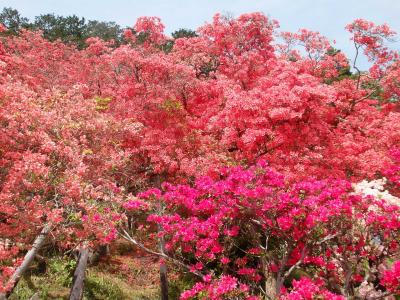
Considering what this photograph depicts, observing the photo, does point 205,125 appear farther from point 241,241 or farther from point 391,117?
point 391,117

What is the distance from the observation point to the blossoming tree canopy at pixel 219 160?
9492mm

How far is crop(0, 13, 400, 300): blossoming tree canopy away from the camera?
9492 mm

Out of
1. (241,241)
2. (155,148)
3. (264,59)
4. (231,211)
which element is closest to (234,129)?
(155,148)

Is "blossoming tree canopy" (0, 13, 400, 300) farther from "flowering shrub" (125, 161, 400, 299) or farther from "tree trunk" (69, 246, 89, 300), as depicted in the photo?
"tree trunk" (69, 246, 89, 300)

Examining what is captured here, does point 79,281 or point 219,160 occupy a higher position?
point 219,160

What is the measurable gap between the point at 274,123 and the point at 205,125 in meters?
3.22

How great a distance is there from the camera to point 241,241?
16.5 meters

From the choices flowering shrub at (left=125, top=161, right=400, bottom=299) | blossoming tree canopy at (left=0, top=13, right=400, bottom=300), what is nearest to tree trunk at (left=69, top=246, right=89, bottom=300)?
blossoming tree canopy at (left=0, top=13, right=400, bottom=300)

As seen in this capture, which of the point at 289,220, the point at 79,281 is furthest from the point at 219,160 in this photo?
the point at 79,281

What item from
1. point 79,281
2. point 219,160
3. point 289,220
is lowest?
point 79,281

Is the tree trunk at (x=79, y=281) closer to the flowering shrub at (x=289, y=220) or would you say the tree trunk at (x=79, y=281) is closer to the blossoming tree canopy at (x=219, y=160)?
the blossoming tree canopy at (x=219, y=160)

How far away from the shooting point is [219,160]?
47.8ft

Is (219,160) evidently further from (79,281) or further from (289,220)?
(79,281)

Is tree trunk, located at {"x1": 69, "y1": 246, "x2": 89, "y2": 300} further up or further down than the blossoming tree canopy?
further down
